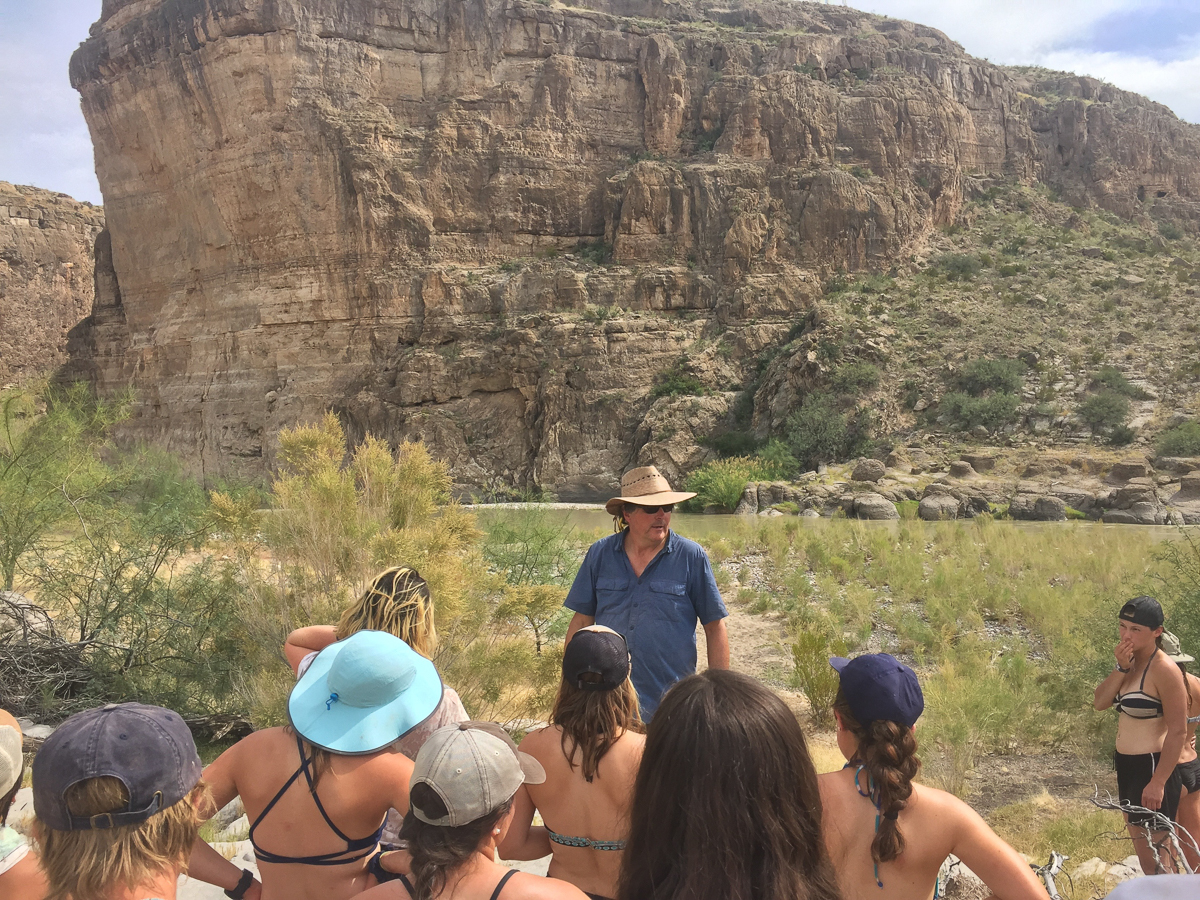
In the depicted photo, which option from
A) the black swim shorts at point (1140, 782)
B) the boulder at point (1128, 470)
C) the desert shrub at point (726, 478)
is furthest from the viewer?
the desert shrub at point (726, 478)

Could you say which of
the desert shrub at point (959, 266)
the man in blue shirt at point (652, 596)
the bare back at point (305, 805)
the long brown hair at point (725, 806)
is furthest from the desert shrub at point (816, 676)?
the desert shrub at point (959, 266)

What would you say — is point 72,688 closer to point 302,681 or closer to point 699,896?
point 302,681

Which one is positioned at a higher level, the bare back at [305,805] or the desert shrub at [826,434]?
the bare back at [305,805]

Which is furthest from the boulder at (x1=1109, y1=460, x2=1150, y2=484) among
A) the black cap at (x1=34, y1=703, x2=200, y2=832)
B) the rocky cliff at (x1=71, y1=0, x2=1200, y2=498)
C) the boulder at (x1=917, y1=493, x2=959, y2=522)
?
the black cap at (x1=34, y1=703, x2=200, y2=832)

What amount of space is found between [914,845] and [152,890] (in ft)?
6.17

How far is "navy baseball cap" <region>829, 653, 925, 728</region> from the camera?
83.1 inches

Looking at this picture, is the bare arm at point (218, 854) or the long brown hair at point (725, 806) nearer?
the long brown hair at point (725, 806)

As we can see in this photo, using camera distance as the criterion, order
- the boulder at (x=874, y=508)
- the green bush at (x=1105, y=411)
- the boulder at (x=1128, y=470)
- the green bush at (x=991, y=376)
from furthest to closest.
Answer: the green bush at (x=991, y=376)
the green bush at (x=1105, y=411)
the boulder at (x=1128, y=470)
the boulder at (x=874, y=508)

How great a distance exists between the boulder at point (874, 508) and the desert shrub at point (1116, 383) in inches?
430

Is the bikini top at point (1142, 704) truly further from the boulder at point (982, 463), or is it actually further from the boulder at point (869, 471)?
the boulder at point (982, 463)

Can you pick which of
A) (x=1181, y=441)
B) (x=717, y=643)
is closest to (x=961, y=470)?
(x=1181, y=441)

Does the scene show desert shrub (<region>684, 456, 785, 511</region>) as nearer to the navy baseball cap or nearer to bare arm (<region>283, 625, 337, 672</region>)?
bare arm (<region>283, 625, 337, 672</region>)

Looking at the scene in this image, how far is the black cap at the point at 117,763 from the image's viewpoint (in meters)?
1.68

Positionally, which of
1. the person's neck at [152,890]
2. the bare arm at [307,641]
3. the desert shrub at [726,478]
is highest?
the person's neck at [152,890]
